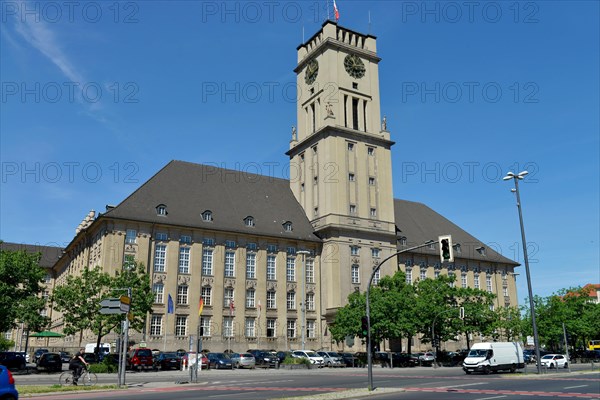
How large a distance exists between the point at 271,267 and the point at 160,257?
45.3 feet

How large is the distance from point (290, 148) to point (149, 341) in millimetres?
35033

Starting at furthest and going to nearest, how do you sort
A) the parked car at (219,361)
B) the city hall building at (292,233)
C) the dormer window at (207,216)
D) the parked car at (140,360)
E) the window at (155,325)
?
1. the dormer window at (207,216)
2. the city hall building at (292,233)
3. the window at (155,325)
4. the parked car at (219,361)
5. the parked car at (140,360)

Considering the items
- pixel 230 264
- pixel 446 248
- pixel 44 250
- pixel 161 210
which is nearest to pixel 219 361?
pixel 230 264

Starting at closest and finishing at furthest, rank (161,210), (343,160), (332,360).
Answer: (332,360) → (161,210) → (343,160)

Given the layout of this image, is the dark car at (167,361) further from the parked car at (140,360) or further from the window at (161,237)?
the window at (161,237)

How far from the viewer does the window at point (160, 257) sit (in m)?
59.0

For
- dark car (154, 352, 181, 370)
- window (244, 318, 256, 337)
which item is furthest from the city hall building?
dark car (154, 352, 181, 370)

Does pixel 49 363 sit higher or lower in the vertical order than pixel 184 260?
lower

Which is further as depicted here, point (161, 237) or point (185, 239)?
point (185, 239)

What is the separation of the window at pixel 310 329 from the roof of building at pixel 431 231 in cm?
1897

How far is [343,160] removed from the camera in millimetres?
71250

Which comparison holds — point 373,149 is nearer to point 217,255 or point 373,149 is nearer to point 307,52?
point 307,52

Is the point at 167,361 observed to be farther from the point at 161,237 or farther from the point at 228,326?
the point at 161,237

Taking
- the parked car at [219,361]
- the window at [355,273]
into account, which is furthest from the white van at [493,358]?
the window at [355,273]
